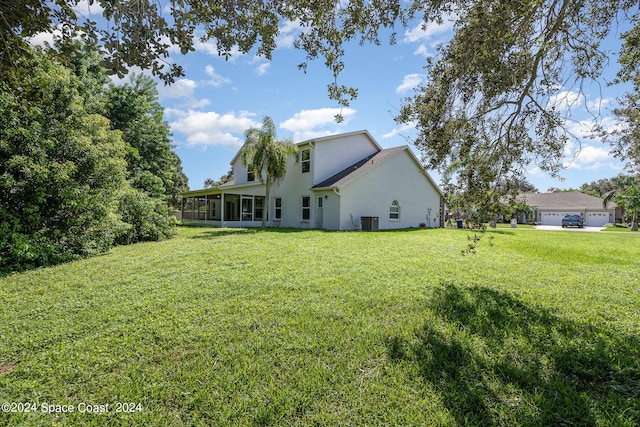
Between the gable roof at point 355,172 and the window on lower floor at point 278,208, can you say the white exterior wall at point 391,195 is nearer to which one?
the gable roof at point 355,172

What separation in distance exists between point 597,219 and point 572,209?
3262 mm

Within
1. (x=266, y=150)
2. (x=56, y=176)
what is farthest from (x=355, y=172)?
(x=56, y=176)

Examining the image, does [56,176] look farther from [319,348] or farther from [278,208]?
[278,208]

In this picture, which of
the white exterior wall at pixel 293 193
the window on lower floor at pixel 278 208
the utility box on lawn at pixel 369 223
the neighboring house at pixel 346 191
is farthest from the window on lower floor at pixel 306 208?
the utility box on lawn at pixel 369 223

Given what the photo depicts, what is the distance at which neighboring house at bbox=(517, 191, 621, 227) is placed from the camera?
39031mm

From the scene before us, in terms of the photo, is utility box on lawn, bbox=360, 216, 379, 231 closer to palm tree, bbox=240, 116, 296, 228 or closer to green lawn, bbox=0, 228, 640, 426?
palm tree, bbox=240, 116, 296, 228

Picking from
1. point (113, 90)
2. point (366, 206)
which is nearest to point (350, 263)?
point (366, 206)

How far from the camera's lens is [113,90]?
49.9 ft

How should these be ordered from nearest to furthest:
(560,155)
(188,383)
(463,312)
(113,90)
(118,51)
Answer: (188,383) → (118,51) → (463,312) → (560,155) → (113,90)

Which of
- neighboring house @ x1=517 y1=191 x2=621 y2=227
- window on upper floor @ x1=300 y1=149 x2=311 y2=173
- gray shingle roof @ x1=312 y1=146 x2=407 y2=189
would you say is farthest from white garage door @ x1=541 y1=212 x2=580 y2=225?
window on upper floor @ x1=300 y1=149 x2=311 y2=173

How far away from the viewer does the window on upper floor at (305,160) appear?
2038 centimetres

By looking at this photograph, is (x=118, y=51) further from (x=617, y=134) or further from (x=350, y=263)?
(x=617, y=134)

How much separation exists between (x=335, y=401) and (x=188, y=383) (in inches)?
56.1

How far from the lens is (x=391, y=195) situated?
65.8 feet
